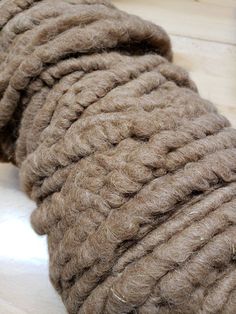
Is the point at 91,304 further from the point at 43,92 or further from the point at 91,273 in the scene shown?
the point at 43,92

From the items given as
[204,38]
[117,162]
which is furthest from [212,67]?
[117,162]

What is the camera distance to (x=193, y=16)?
2.57 ft

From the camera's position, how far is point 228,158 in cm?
45

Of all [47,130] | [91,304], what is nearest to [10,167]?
[47,130]

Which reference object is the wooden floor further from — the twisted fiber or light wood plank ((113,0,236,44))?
the twisted fiber

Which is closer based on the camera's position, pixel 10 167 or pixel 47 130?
pixel 47 130

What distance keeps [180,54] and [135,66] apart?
9.8 inches

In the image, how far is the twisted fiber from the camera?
406 millimetres

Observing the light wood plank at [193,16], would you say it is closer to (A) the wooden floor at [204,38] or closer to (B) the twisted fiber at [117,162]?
(A) the wooden floor at [204,38]

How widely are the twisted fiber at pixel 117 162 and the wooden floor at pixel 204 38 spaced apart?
0.45 ft

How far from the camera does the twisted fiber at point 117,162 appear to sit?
41 centimetres

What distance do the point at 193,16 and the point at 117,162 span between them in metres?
0.44

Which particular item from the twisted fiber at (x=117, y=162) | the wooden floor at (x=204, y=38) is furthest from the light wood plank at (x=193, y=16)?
the twisted fiber at (x=117, y=162)

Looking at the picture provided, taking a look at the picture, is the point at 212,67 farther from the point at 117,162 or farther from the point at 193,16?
the point at 117,162
